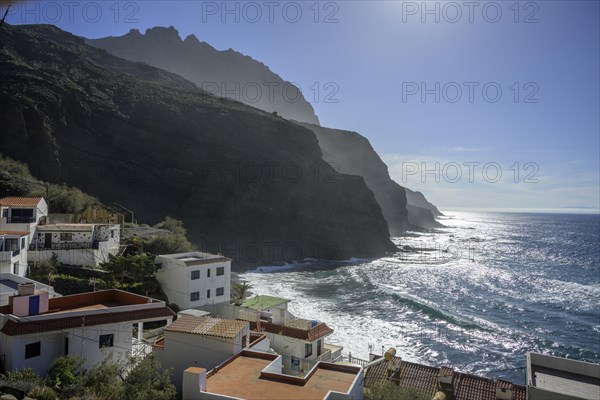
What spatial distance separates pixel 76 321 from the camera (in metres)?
16.5

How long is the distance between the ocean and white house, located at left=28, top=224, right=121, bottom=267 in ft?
68.1

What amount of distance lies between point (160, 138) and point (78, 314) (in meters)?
87.2

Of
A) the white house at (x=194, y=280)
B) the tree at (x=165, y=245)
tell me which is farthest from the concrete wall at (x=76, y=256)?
the tree at (x=165, y=245)

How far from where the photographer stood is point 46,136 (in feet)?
257

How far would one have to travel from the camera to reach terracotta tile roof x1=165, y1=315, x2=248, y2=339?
1764 centimetres

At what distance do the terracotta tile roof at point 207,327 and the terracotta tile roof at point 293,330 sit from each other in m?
6.62

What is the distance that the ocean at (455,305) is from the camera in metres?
37.4

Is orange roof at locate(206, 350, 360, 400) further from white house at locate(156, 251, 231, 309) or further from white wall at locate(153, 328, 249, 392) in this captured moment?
white house at locate(156, 251, 231, 309)

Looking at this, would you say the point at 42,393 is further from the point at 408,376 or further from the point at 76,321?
the point at 408,376

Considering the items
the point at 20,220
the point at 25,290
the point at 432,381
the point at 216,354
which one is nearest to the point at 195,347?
the point at 216,354

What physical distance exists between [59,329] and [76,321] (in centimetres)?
62

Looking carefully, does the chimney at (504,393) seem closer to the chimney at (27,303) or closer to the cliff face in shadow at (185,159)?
the chimney at (27,303)

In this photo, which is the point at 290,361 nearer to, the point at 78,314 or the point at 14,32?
the point at 78,314

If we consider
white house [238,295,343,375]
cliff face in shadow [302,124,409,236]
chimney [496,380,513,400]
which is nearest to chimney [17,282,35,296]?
white house [238,295,343,375]
